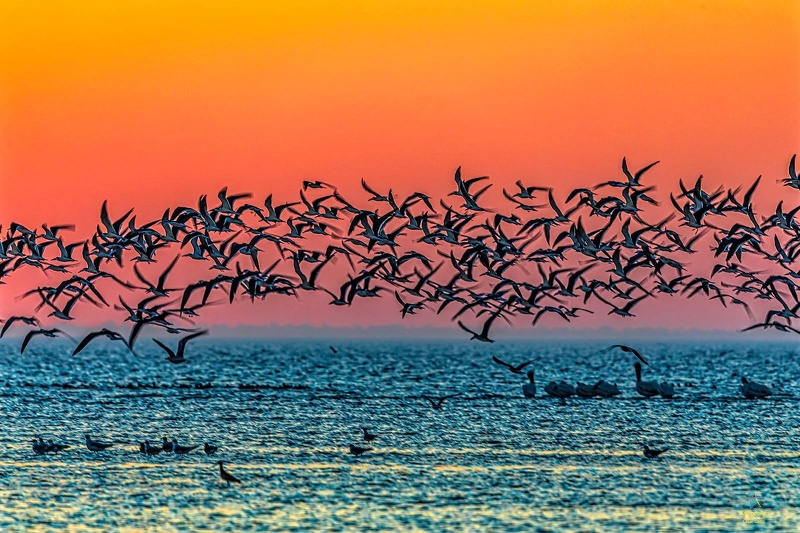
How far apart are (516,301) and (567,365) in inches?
3431

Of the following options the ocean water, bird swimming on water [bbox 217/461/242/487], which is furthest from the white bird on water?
bird swimming on water [bbox 217/461/242/487]

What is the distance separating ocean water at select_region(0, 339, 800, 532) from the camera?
3045 centimetres

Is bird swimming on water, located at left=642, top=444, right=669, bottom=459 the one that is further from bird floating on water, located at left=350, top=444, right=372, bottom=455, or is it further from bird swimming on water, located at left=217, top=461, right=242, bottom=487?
bird swimming on water, located at left=217, top=461, right=242, bottom=487

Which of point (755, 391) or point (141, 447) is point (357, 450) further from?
point (755, 391)

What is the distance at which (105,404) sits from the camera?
60594 mm

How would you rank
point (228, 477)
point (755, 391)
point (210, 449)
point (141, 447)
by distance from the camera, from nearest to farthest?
point (228, 477) < point (141, 447) < point (210, 449) < point (755, 391)

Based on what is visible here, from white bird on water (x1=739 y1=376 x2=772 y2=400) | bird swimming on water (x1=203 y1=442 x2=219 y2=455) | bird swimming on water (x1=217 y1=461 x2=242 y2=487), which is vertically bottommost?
bird swimming on water (x1=217 y1=461 x2=242 y2=487)

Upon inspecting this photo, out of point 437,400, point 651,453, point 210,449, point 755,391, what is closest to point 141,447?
point 210,449

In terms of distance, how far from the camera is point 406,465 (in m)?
38.6

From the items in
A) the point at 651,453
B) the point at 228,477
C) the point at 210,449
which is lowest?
the point at 228,477

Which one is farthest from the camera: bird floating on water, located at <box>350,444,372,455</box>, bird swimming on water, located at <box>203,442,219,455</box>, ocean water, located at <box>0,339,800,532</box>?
bird swimming on water, located at <box>203,442,219,455</box>

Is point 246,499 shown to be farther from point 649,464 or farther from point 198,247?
point 649,464

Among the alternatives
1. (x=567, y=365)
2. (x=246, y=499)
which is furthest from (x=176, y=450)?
(x=567, y=365)

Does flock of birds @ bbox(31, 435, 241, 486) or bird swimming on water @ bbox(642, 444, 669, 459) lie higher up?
bird swimming on water @ bbox(642, 444, 669, 459)
